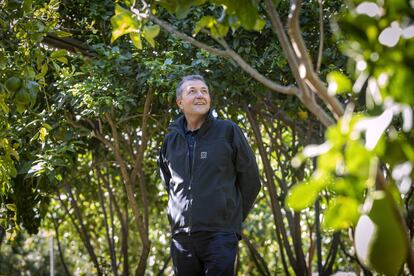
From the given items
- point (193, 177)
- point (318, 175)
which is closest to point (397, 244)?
point (318, 175)

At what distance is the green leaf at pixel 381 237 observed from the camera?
1109mm

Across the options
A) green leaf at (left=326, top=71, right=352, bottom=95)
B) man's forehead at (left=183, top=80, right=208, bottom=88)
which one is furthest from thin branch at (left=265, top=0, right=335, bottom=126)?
man's forehead at (left=183, top=80, right=208, bottom=88)

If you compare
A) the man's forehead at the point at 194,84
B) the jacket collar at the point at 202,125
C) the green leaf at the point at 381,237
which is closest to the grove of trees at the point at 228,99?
the green leaf at the point at 381,237

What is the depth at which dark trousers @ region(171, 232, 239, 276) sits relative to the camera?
12.3ft

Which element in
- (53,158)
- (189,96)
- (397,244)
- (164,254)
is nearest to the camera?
(397,244)

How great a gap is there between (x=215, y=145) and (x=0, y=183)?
1246 mm

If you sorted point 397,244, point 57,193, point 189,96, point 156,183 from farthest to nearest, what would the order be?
point 156,183
point 57,193
point 189,96
point 397,244

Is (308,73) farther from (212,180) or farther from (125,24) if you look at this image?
(212,180)

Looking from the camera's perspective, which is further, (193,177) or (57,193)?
(57,193)

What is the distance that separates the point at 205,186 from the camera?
381cm

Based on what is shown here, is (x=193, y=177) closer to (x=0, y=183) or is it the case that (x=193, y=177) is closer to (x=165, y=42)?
(x=0, y=183)

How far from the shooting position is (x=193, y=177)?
3857mm

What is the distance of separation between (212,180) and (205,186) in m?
0.05

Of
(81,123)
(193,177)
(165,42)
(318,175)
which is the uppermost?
(165,42)
